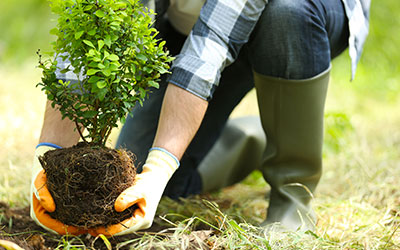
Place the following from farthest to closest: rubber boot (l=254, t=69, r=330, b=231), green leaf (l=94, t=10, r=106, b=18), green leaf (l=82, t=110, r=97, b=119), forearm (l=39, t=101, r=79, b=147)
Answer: rubber boot (l=254, t=69, r=330, b=231)
forearm (l=39, t=101, r=79, b=147)
green leaf (l=82, t=110, r=97, b=119)
green leaf (l=94, t=10, r=106, b=18)

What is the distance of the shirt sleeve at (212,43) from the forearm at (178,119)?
0.03 m

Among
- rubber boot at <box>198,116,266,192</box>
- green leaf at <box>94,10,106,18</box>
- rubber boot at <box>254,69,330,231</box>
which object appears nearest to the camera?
green leaf at <box>94,10,106,18</box>

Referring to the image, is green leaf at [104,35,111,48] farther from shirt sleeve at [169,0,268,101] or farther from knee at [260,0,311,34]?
knee at [260,0,311,34]

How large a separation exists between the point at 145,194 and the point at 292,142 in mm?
691

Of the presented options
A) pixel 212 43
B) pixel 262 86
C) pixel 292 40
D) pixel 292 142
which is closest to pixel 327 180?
pixel 292 142

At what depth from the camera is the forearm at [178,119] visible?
4.63 feet

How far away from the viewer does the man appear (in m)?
1.39

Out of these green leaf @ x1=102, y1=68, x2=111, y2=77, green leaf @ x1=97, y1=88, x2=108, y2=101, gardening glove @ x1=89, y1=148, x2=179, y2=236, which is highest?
green leaf @ x1=102, y1=68, x2=111, y2=77

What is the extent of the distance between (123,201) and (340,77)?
4351mm

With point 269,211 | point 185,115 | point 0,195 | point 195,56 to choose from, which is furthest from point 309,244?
point 0,195

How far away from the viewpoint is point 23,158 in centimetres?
262

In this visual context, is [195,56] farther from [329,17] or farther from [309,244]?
[309,244]

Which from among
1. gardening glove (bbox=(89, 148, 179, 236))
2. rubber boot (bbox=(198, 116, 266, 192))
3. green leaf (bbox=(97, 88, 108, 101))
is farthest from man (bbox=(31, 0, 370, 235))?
rubber boot (bbox=(198, 116, 266, 192))

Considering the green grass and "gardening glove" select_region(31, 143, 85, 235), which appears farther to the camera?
the green grass
